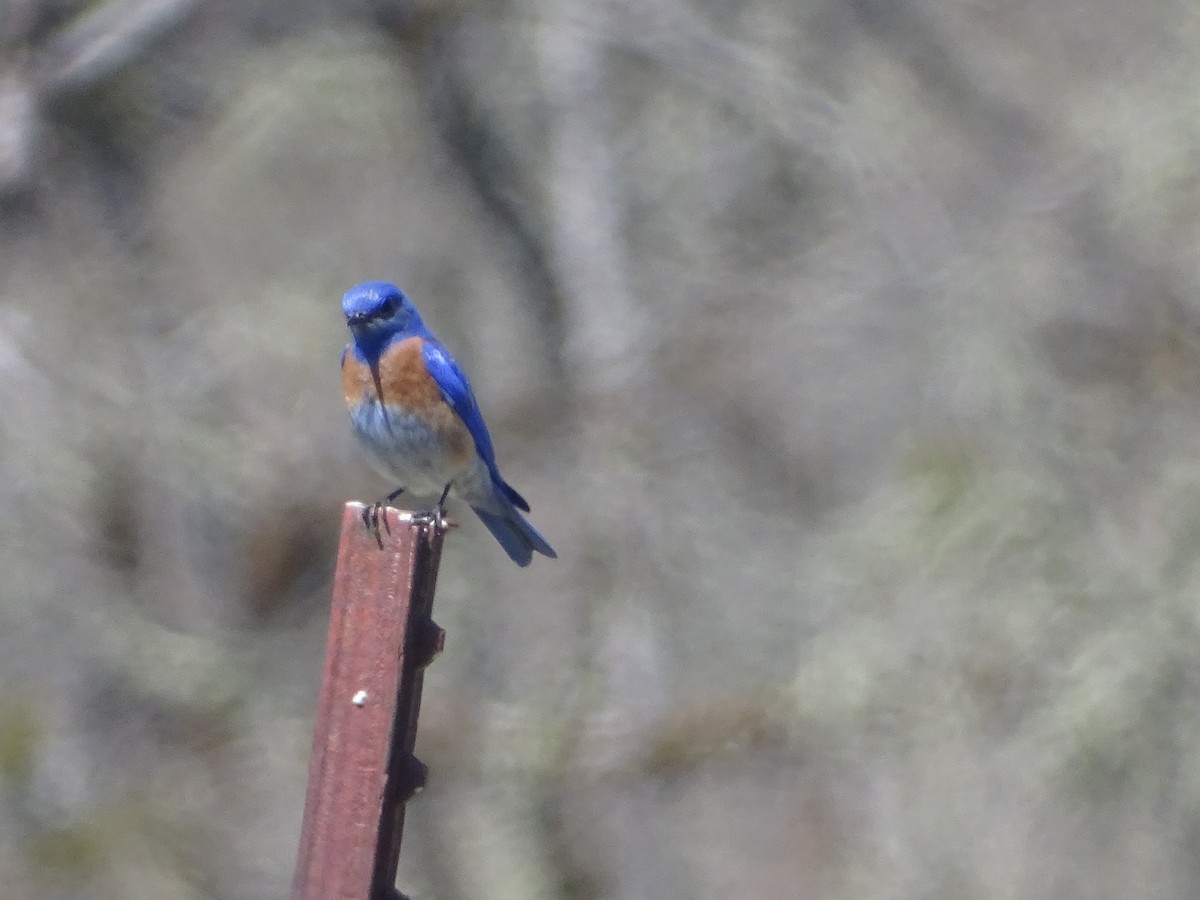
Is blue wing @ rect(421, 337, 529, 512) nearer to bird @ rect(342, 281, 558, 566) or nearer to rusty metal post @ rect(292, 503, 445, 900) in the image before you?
bird @ rect(342, 281, 558, 566)

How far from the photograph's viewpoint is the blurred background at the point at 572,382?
480 centimetres

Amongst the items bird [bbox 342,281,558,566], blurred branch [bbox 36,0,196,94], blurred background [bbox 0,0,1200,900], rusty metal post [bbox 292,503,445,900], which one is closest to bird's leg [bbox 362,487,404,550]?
rusty metal post [bbox 292,503,445,900]

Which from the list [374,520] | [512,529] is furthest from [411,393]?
[374,520]

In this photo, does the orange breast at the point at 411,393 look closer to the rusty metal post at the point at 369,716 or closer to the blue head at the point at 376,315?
the blue head at the point at 376,315

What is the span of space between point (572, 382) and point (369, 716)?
4.54 metres

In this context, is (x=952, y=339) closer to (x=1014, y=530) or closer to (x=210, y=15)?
(x=1014, y=530)

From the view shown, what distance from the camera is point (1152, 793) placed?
4.33m

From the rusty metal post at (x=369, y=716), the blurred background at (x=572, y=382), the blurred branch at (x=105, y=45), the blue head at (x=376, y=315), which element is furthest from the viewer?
the blurred branch at (x=105, y=45)

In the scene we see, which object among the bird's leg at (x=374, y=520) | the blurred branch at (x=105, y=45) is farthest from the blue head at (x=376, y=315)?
the blurred branch at (x=105, y=45)

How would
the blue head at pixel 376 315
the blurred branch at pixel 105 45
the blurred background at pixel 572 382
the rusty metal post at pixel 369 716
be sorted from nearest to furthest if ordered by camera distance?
the rusty metal post at pixel 369 716, the blue head at pixel 376 315, the blurred background at pixel 572 382, the blurred branch at pixel 105 45

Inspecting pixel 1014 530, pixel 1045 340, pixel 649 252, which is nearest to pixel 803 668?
pixel 1014 530

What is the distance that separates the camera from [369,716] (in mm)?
1639

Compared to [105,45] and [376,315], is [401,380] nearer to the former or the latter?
[376,315]

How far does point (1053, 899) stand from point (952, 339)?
5.28 feet
